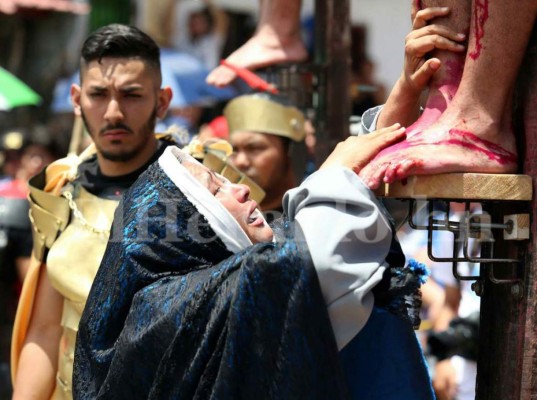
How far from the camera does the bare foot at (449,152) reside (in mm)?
2402

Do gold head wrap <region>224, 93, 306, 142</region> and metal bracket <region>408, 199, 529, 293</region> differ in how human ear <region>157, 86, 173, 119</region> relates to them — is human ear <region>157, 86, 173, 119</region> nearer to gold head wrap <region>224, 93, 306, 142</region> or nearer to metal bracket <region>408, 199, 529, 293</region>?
gold head wrap <region>224, 93, 306, 142</region>

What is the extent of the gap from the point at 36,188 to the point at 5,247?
7.98 ft

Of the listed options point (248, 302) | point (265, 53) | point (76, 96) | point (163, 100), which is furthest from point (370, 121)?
point (265, 53)

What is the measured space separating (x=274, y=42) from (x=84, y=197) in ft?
4.26

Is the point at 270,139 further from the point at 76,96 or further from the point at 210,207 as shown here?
the point at 210,207

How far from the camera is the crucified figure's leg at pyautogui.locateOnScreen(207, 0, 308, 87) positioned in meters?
4.71

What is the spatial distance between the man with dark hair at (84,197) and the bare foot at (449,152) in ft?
4.75

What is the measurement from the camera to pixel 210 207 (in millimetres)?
2637

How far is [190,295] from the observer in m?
2.44

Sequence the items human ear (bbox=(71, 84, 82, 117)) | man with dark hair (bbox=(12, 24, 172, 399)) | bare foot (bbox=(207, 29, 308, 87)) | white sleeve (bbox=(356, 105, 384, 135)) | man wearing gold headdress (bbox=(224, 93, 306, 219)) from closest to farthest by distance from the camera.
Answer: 1. white sleeve (bbox=(356, 105, 384, 135))
2. man with dark hair (bbox=(12, 24, 172, 399))
3. human ear (bbox=(71, 84, 82, 117))
4. bare foot (bbox=(207, 29, 308, 87))
5. man wearing gold headdress (bbox=(224, 93, 306, 219))

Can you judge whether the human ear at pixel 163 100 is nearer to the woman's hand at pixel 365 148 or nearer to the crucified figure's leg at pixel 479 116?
the woman's hand at pixel 365 148

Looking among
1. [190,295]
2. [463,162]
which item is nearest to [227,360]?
[190,295]

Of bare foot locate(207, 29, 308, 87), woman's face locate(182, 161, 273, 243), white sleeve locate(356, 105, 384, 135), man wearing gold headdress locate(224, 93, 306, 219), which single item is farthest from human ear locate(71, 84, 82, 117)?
white sleeve locate(356, 105, 384, 135)

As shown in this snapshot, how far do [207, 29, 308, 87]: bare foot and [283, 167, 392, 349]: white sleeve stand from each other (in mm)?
2276
